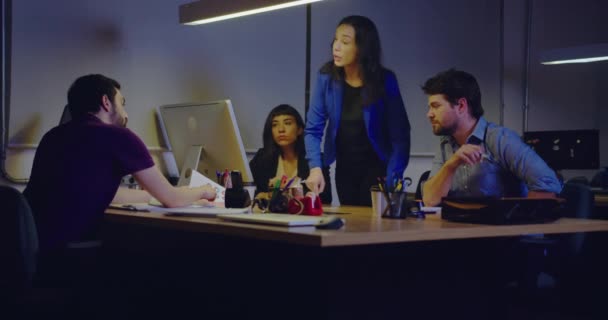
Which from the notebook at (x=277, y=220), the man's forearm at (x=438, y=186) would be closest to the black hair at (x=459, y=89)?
the man's forearm at (x=438, y=186)

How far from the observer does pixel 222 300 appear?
230cm

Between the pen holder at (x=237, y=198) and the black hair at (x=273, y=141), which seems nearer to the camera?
the pen holder at (x=237, y=198)

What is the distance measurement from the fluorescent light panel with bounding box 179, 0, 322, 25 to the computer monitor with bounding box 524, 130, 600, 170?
242 centimetres

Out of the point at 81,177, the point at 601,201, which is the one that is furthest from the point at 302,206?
the point at 601,201

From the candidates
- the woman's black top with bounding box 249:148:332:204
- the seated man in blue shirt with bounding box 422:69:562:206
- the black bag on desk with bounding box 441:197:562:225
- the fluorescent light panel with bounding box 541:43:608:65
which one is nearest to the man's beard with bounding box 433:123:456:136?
the seated man in blue shirt with bounding box 422:69:562:206

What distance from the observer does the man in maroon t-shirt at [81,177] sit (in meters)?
2.44

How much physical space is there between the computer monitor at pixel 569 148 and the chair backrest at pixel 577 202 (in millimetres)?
1561

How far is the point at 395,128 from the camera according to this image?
374 cm

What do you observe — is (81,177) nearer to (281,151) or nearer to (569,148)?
(281,151)

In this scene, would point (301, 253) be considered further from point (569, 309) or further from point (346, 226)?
point (569, 309)

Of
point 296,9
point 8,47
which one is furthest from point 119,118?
point 296,9

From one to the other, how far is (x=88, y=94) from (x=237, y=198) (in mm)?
701

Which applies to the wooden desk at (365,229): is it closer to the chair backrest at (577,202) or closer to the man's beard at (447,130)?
the man's beard at (447,130)

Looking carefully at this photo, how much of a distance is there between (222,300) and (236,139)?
110 cm
